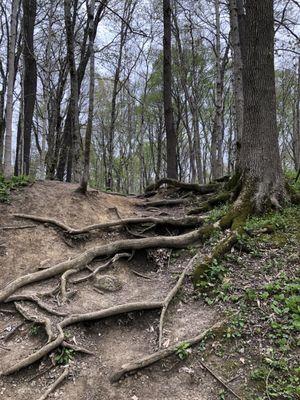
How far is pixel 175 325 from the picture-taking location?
4680 mm

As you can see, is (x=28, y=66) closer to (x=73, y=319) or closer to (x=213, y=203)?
(x=213, y=203)

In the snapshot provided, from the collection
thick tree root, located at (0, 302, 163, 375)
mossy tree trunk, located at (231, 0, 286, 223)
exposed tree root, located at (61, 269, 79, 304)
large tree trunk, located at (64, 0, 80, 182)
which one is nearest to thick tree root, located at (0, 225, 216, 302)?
exposed tree root, located at (61, 269, 79, 304)

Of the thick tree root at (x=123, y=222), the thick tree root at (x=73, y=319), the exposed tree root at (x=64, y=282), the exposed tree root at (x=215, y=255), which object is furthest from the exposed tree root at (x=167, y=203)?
the thick tree root at (x=73, y=319)

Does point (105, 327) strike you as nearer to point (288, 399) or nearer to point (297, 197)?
point (288, 399)

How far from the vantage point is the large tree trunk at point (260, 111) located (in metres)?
6.74

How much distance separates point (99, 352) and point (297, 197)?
15.3 ft

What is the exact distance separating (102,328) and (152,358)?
3.45ft

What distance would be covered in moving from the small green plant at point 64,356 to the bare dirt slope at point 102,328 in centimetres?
6

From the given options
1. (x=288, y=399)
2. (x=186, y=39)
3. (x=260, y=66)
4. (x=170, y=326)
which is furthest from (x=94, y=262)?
(x=186, y=39)

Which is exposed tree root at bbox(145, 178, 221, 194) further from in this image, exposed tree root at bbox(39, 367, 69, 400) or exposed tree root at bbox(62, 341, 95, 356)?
exposed tree root at bbox(39, 367, 69, 400)

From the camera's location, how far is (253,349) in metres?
3.95

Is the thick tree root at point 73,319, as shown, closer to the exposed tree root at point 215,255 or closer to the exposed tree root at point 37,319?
the exposed tree root at point 37,319

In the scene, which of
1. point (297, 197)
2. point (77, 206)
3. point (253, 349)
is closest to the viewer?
point (253, 349)

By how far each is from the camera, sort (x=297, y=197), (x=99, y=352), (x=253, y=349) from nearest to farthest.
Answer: (x=253, y=349)
(x=99, y=352)
(x=297, y=197)
